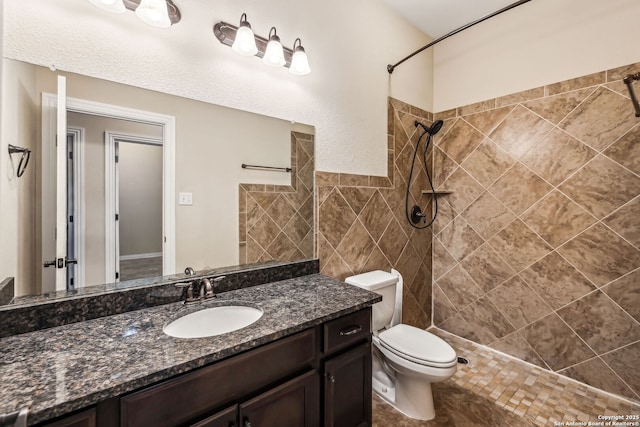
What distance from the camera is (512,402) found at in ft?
5.75

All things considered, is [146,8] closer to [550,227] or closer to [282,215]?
[282,215]

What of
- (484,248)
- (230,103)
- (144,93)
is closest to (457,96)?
(484,248)

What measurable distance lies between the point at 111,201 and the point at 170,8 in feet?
2.97

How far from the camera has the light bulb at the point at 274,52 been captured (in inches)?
57.4

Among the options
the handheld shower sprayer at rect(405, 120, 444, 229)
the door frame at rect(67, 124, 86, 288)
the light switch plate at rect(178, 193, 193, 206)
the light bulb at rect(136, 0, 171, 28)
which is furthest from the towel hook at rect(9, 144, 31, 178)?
the handheld shower sprayer at rect(405, 120, 444, 229)

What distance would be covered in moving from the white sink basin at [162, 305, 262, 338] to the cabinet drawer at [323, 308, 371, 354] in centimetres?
31

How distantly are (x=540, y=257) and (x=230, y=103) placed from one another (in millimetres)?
2415

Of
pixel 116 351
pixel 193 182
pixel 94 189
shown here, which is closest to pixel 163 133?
pixel 193 182

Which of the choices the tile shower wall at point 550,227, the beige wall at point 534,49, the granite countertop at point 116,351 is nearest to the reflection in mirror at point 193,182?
the granite countertop at point 116,351

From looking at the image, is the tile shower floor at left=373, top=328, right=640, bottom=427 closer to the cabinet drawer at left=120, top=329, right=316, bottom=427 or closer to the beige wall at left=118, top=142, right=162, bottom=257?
the cabinet drawer at left=120, top=329, right=316, bottom=427

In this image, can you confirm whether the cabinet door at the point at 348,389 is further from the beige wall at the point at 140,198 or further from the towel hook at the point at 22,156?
the towel hook at the point at 22,156

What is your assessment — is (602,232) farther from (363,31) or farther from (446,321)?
(363,31)

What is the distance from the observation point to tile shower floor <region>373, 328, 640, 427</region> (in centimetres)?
162

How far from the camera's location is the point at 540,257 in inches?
81.0
